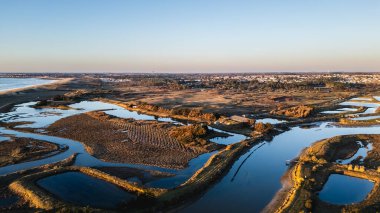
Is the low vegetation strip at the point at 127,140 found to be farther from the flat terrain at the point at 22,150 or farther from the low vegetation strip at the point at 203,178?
the flat terrain at the point at 22,150

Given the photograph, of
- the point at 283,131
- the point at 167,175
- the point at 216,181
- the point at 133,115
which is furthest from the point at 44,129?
the point at 283,131

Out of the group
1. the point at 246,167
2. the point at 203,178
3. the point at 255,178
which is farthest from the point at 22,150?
the point at 255,178

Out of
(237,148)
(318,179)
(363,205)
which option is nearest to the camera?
(363,205)

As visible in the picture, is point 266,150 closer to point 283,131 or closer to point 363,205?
point 283,131

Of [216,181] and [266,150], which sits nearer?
[216,181]

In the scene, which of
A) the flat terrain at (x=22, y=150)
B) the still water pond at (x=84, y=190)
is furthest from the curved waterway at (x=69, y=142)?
the still water pond at (x=84, y=190)
